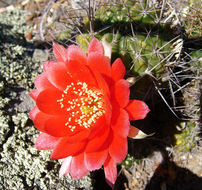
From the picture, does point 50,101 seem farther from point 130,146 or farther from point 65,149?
point 130,146

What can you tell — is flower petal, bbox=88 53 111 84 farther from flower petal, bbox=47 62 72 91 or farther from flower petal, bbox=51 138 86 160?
flower petal, bbox=51 138 86 160

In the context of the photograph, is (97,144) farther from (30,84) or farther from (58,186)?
(30,84)

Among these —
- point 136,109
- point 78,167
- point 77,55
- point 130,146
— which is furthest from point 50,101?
point 130,146

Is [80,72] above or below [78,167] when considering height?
above

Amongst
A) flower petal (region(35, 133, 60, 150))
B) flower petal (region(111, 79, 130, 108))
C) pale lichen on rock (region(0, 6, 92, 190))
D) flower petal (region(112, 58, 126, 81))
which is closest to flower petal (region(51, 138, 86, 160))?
flower petal (region(35, 133, 60, 150))

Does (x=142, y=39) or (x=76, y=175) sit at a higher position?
(x=142, y=39)

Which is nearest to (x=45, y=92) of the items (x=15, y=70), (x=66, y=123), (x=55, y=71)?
(x=55, y=71)

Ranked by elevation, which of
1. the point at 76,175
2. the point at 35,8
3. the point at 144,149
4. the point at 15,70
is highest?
the point at 35,8
